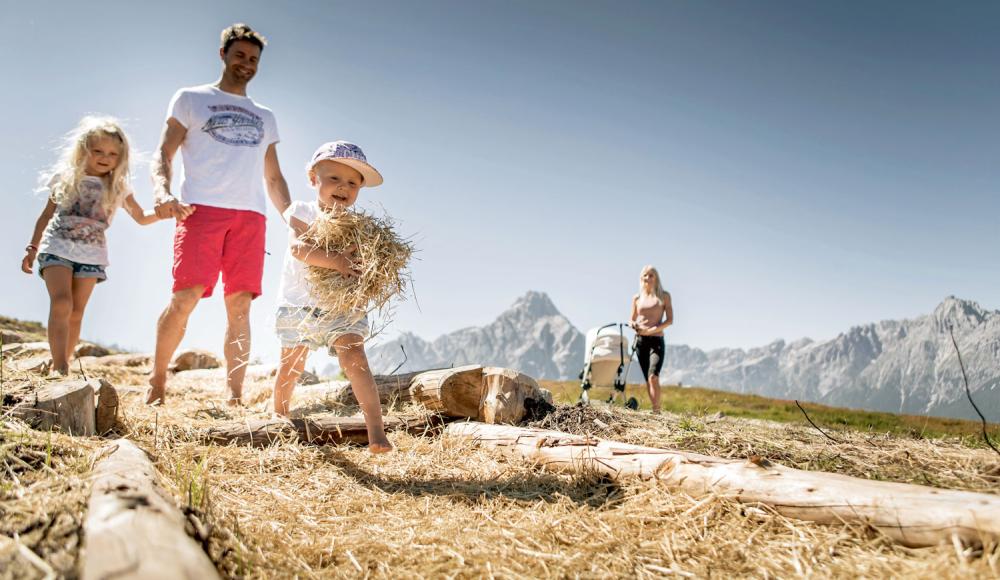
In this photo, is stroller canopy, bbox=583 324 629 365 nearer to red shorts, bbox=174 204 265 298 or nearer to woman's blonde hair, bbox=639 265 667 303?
woman's blonde hair, bbox=639 265 667 303

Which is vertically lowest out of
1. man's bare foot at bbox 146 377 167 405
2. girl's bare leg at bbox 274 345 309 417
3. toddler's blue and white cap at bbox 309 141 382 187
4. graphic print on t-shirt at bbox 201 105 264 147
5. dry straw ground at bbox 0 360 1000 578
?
dry straw ground at bbox 0 360 1000 578

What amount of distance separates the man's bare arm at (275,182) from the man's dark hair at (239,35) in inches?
40.8

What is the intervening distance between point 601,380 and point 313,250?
919 cm

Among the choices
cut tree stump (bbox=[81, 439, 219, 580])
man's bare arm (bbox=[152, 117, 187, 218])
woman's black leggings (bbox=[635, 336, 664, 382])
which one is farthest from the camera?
woman's black leggings (bbox=[635, 336, 664, 382])

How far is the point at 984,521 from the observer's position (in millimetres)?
2264

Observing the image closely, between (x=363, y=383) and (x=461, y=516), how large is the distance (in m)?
1.55

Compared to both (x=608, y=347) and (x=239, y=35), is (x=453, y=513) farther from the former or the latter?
(x=608, y=347)

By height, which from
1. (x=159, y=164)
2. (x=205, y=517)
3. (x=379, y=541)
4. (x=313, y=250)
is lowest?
(x=379, y=541)

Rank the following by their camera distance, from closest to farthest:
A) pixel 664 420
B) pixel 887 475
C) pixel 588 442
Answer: pixel 887 475 < pixel 588 442 < pixel 664 420

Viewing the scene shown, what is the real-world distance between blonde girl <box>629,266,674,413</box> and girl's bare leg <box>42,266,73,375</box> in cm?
816

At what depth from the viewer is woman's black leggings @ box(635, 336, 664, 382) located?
9961 mm

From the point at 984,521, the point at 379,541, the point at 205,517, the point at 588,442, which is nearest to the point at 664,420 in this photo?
the point at 588,442

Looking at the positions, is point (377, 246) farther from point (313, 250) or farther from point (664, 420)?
point (664, 420)

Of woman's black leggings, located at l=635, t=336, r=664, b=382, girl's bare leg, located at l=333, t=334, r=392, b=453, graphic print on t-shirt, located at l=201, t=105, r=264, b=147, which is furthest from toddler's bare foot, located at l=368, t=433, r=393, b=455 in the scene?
woman's black leggings, located at l=635, t=336, r=664, b=382
